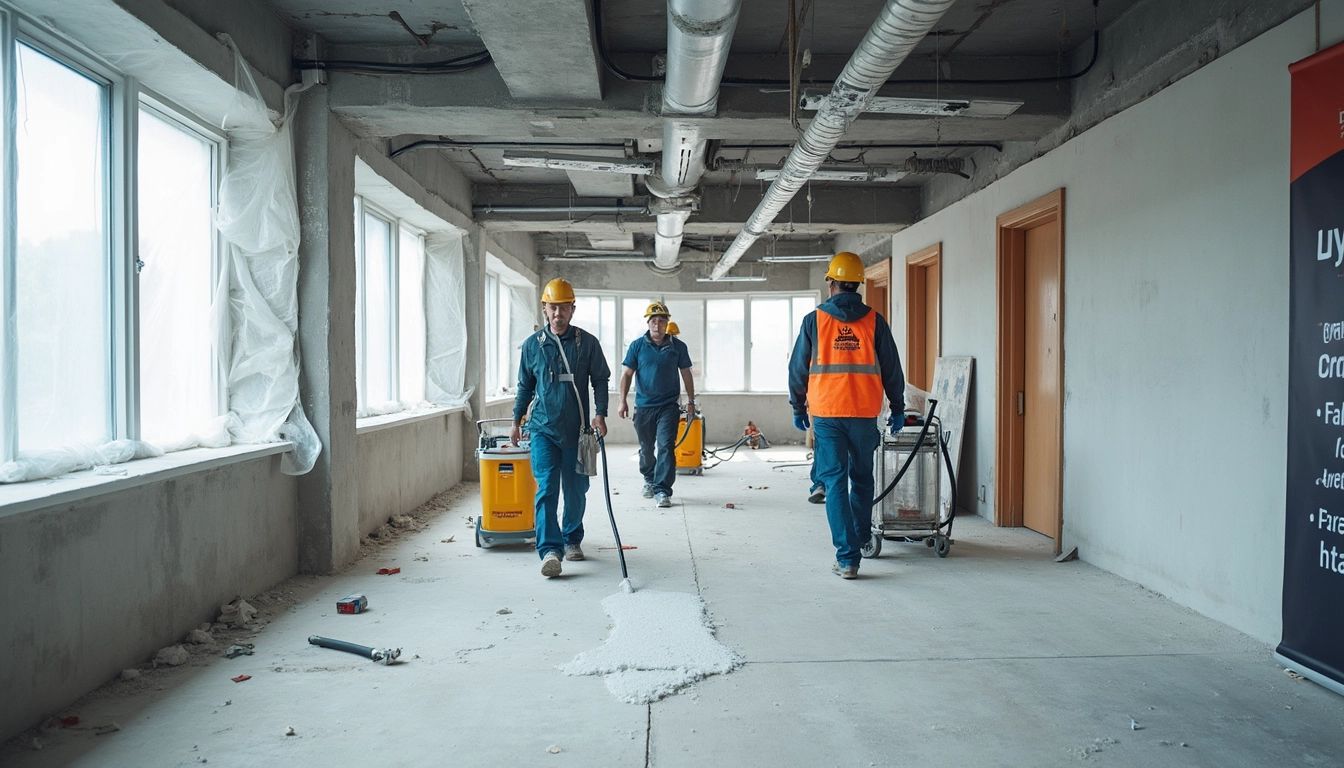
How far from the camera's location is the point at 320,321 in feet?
16.7

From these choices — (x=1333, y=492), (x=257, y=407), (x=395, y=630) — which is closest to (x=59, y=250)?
(x=257, y=407)

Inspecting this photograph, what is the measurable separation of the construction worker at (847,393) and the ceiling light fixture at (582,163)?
2842 millimetres

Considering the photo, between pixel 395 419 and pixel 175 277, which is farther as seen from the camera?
pixel 395 419

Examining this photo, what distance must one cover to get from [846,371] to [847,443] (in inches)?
17.0

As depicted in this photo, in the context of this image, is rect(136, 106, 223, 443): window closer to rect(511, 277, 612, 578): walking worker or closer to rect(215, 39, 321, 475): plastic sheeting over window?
rect(215, 39, 321, 475): plastic sheeting over window

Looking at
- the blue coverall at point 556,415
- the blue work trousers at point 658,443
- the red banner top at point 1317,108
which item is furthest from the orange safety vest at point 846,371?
the blue work trousers at point 658,443

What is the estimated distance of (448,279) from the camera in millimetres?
8898

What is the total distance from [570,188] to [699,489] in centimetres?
368

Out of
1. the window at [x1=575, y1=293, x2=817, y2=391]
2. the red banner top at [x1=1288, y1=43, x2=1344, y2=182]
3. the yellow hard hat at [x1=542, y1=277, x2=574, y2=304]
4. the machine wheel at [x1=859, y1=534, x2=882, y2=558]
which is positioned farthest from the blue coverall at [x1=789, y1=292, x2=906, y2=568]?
the window at [x1=575, y1=293, x2=817, y2=391]

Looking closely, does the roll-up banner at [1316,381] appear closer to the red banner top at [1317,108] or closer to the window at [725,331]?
the red banner top at [1317,108]

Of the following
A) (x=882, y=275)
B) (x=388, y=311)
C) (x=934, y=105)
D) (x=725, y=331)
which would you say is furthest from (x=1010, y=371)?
(x=725, y=331)

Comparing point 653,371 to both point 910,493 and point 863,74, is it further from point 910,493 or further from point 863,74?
point 863,74

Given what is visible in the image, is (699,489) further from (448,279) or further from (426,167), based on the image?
(426,167)

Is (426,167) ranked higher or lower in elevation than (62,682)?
higher
